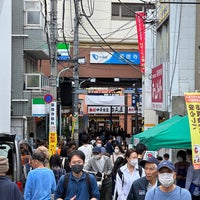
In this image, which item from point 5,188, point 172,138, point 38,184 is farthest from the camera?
point 172,138

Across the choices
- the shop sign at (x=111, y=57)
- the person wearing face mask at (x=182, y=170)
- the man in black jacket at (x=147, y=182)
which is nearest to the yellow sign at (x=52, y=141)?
the person wearing face mask at (x=182, y=170)

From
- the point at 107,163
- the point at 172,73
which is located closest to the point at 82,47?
the point at 172,73

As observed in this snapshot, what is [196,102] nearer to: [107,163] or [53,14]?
[107,163]

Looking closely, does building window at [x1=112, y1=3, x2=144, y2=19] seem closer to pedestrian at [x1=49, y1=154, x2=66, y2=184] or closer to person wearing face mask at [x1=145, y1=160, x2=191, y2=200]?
pedestrian at [x1=49, y1=154, x2=66, y2=184]

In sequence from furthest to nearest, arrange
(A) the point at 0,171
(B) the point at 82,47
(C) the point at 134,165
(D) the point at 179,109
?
(B) the point at 82,47
(D) the point at 179,109
(C) the point at 134,165
(A) the point at 0,171

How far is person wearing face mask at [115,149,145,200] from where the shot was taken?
8555 mm

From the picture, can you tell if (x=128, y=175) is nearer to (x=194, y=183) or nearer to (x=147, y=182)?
(x=147, y=182)

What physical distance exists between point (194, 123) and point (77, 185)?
98.7 inches

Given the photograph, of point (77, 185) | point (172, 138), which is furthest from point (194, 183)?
point (77, 185)

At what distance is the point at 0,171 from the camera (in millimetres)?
6371

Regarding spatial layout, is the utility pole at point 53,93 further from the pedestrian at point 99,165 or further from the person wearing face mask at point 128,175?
the person wearing face mask at point 128,175

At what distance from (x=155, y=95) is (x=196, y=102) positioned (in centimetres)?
1029

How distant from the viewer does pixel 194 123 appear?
8352mm

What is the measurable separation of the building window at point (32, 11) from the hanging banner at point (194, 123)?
15632 millimetres
